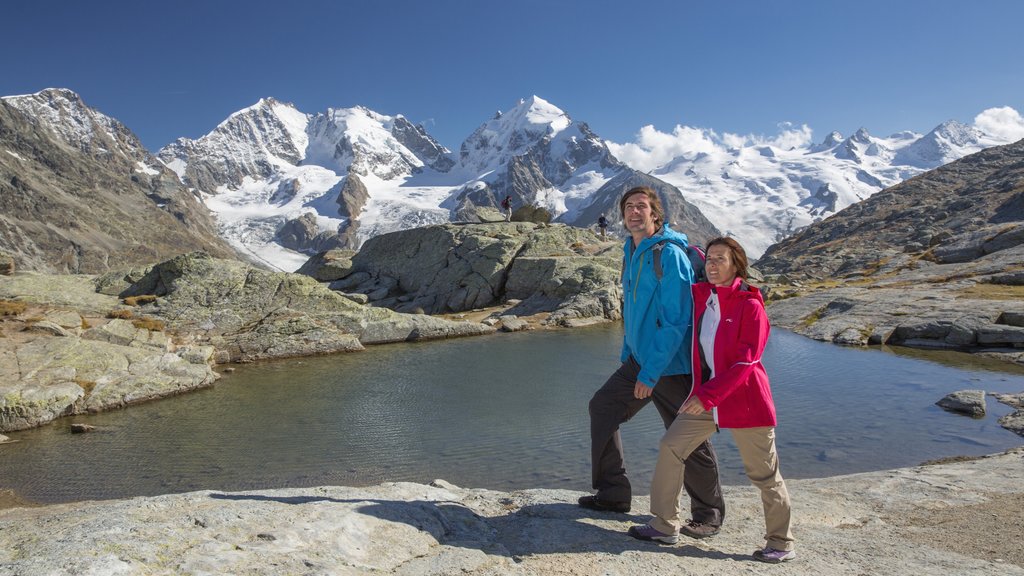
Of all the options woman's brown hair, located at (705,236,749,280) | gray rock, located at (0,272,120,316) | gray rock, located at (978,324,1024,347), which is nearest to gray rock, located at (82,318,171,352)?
gray rock, located at (0,272,120,316)

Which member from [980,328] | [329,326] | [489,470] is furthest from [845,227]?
[489,470]

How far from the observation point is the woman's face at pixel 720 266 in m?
6.51

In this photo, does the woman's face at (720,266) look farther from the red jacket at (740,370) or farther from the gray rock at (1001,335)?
the gray rock at (1001,335)

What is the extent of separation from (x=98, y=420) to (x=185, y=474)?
6.82 m

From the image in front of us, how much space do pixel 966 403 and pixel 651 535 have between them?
48.8 ft

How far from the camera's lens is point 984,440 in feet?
44.6

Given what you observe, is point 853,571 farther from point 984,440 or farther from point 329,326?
point 329,326

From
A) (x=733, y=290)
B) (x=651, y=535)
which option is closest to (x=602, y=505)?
(x=651, y=535)

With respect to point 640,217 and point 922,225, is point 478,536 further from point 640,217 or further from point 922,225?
point 922,225

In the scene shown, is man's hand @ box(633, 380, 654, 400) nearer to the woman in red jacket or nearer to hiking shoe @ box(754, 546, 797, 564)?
the woman in red jacket

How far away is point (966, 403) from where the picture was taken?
52.7 ft

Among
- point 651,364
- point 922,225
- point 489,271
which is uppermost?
point 922,225

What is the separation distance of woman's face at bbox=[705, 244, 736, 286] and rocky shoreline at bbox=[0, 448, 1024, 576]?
10.4ft

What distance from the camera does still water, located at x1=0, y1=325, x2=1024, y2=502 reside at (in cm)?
1232
